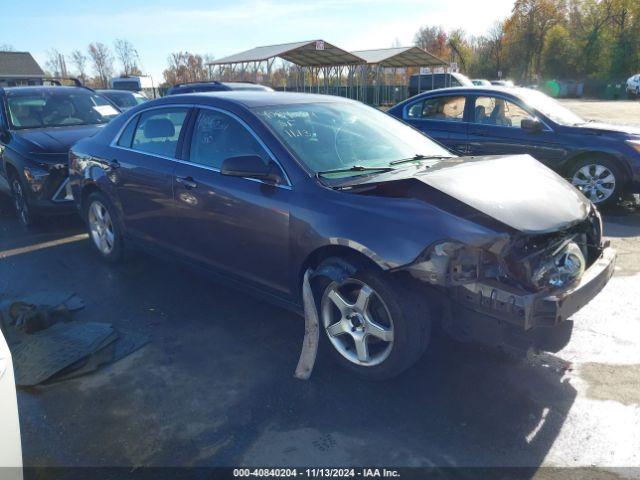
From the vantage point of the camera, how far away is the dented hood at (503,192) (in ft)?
9.48

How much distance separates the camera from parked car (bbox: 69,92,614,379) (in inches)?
110

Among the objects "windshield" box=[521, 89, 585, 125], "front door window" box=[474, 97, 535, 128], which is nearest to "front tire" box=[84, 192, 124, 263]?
"front door window" box=[474, 97, 535, 128]

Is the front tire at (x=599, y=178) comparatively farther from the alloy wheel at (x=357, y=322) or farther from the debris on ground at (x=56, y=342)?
the debris on ground at (x=56, y=342)

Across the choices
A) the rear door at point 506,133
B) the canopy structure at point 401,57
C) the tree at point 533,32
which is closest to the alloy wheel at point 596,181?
the rear door at point 506,133

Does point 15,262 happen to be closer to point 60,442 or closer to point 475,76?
point 60,442

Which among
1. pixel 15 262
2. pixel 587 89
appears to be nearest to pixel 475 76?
pixel 587 89

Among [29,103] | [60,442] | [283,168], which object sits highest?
[29,103]

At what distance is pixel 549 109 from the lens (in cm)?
753

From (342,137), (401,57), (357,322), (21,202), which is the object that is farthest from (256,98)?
(401,57)

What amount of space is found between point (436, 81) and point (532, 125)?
2003 centimetres

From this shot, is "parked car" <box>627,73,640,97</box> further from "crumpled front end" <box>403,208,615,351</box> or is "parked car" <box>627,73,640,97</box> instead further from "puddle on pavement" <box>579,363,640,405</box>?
"crumpled front end" <box>403,208,615,351</box>

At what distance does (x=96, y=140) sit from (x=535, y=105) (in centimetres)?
591

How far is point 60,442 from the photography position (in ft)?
9.11

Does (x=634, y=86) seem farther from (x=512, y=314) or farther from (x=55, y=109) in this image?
(x=512, y=314)
